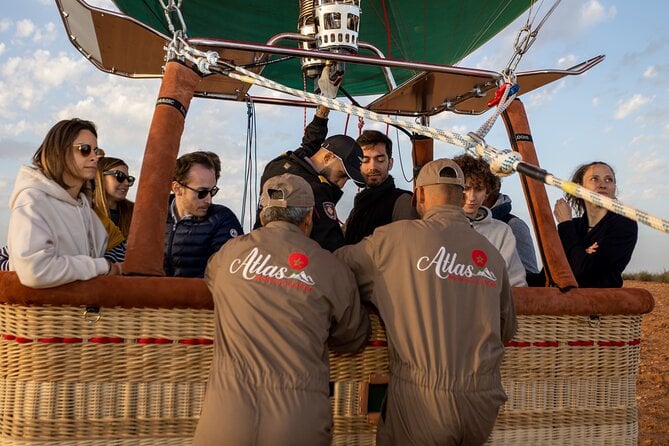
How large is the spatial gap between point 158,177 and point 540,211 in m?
1.68

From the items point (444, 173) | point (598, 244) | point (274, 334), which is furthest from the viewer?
point (598, 244)

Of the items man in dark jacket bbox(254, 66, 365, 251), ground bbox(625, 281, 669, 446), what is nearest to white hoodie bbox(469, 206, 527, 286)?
man in dark jacket bbox(254, 66, 365, 251)

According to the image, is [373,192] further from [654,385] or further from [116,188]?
[654,385]

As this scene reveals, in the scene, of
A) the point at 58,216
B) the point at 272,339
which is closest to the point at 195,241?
the point at 58,216

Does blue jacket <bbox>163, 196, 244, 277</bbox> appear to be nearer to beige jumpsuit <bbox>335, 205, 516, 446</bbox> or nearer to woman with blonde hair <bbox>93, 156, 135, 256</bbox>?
woman with blonde hair <bbox>93, 156, 135, 256</bbox>

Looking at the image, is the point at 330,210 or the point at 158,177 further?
the point at 330,210

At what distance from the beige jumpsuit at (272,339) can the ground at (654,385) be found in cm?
398

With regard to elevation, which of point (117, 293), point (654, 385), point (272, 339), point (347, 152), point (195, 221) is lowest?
point (654, 385)

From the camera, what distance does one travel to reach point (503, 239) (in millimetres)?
3264

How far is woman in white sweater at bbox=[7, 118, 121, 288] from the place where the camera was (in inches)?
80.0

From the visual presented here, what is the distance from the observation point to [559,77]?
3631 mm

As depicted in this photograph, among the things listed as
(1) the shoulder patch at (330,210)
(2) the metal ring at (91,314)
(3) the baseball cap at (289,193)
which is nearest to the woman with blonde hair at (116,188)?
(1) the shoulder patch at (330,210)

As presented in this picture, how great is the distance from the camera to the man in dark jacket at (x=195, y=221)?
9.93 ft

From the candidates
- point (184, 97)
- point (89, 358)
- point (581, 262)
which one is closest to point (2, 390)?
point (89, 358)
